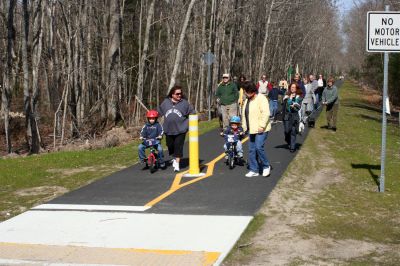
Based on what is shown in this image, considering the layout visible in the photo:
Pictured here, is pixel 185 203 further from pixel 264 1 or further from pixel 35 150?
pixel 264 1

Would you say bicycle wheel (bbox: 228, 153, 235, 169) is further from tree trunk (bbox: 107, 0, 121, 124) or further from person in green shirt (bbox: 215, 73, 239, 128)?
tree trunk (bbox: 107, 0, 121, 124)

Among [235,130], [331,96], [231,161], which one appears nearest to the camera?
[231,161]

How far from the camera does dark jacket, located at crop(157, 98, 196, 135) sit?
1128 centimetres

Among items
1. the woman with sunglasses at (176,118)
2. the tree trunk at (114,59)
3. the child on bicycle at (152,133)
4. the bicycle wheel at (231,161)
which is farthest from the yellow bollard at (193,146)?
the tree trunk at (114,59)

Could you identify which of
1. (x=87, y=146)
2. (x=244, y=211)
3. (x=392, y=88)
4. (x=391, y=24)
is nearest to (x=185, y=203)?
(x=244, y=211)

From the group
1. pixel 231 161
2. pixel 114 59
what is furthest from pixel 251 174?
pixel 114 59

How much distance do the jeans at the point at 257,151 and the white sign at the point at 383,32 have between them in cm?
270

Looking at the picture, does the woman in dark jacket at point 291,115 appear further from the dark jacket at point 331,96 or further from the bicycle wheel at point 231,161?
the dark jacket at point 331,96

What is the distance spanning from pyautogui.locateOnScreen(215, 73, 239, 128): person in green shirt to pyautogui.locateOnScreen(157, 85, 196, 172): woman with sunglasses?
590cm

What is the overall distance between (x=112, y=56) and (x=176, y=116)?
618 inches

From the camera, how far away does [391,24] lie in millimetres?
9328

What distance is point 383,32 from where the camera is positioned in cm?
934

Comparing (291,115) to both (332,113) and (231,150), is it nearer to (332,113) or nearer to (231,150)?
(231,150)

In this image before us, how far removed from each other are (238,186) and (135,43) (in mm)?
29515
